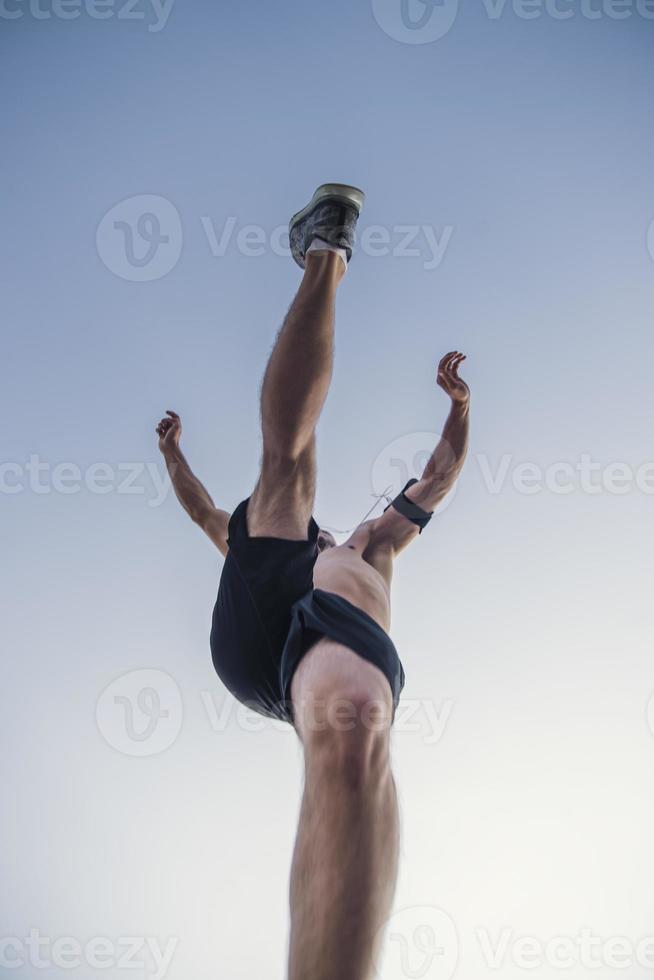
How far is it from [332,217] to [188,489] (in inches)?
42.4

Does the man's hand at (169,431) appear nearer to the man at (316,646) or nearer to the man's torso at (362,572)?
the man's torso at (362,572)

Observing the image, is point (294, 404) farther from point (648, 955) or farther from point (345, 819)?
point (648, 955)

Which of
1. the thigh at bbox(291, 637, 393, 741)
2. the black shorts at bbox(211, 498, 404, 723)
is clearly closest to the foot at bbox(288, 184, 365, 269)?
the black shorts at bbox(211, 498, 404, 723)

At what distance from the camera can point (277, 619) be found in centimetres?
120

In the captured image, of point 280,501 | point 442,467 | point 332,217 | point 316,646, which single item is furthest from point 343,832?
point 442,467

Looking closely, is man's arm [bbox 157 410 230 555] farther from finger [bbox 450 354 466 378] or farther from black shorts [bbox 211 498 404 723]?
finger [bbox 450 354 466 378]

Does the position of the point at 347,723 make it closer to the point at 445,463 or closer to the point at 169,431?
the point at 445,463

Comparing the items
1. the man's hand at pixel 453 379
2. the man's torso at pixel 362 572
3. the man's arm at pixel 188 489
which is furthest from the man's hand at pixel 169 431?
the man's hand at pixel 453 379

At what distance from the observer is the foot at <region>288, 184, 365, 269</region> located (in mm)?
1299

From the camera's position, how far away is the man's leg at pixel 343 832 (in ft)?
2.56

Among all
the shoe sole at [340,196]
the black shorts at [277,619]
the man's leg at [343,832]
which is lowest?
the man's leg at [343,832]

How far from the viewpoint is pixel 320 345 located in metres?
1.16

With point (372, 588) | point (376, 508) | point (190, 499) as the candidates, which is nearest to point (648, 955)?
point (376, 508)

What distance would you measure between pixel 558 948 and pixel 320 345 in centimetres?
352
